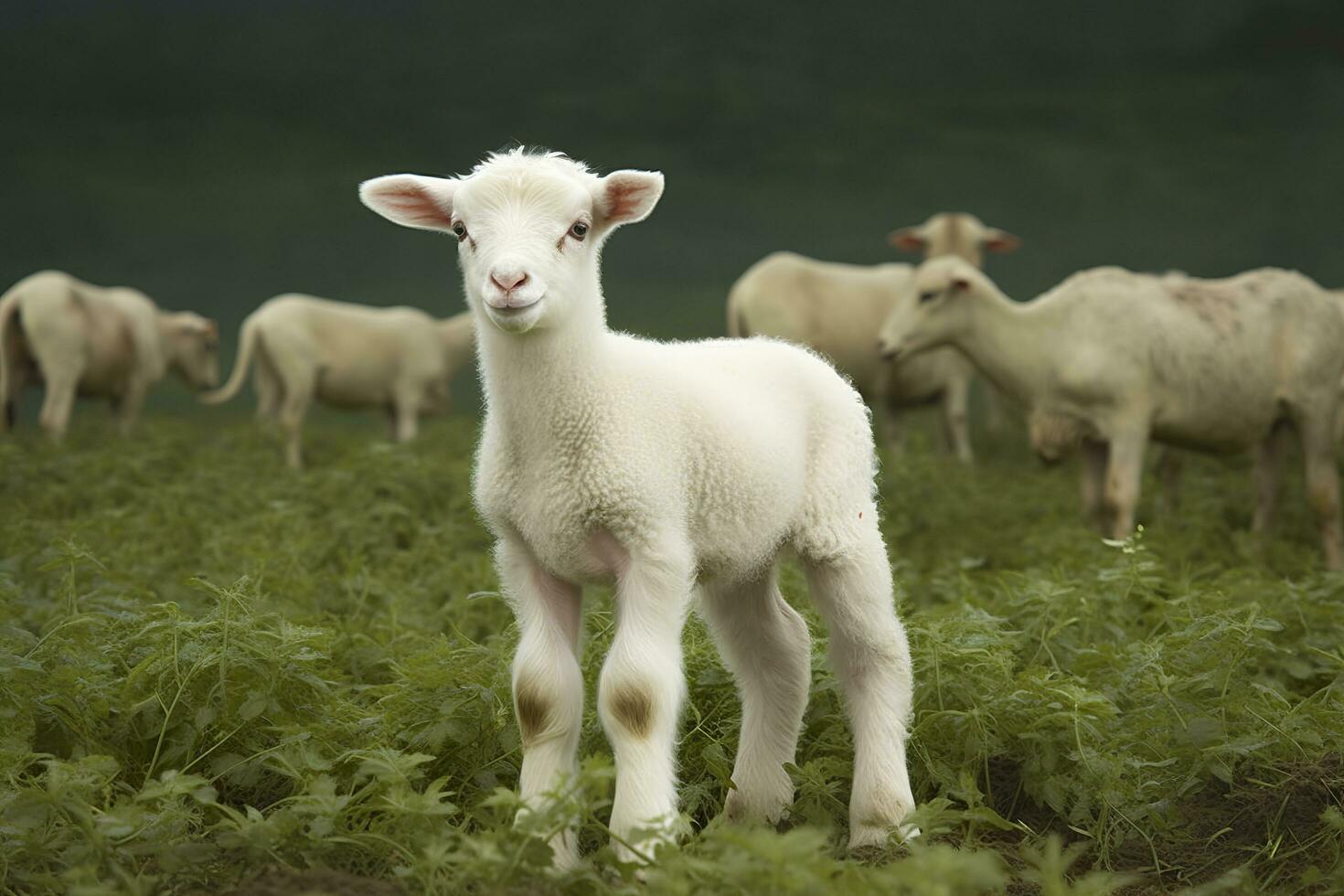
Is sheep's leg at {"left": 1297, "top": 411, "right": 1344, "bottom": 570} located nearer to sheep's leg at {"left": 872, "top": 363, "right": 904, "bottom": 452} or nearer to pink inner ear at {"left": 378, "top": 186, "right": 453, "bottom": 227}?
sheep's leg at {"left": 872, "top": 363, "right": 904, "bottom": 452}

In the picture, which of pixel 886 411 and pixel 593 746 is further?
pixel 886 411

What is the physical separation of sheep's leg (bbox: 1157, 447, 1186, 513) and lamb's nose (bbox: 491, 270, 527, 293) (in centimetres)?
855

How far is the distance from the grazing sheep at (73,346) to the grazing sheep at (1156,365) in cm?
955

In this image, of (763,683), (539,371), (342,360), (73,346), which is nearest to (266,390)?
(342,360)

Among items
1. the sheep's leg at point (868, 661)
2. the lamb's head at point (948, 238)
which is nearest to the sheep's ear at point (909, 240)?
the lamb's head at point (948, 238)

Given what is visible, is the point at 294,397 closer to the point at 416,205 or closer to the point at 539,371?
the point at 416,205

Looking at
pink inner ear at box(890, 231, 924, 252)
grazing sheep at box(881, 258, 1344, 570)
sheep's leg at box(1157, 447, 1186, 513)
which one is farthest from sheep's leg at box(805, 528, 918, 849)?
pink inner ear at box(890, 231, 924, 252)

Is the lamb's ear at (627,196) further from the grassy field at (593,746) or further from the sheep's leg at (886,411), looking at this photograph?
the sheep's leg at (886,411)

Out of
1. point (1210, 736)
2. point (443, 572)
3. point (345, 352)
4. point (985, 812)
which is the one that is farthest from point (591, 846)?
point (345, 352)

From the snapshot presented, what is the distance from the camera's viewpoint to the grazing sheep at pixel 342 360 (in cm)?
1555

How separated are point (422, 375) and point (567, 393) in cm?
1406

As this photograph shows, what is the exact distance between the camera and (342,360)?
16172mm

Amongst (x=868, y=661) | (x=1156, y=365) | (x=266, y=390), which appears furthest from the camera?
(x=266, y=390)

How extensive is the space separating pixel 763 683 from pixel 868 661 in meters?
0.35
